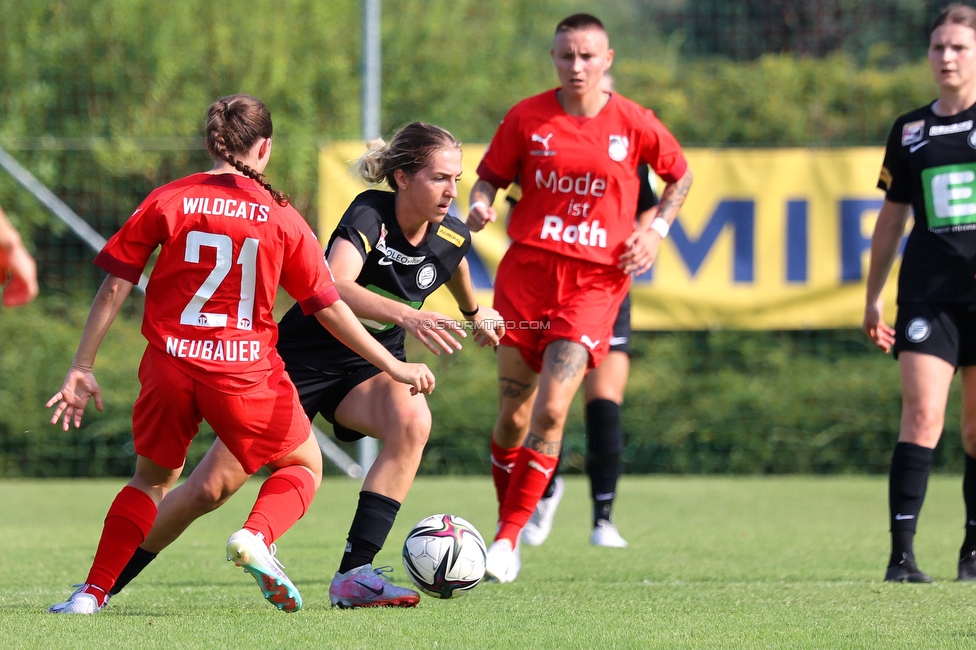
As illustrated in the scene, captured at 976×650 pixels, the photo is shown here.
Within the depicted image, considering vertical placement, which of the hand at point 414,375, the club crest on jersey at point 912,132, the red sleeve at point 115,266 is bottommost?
the hand at point 414,375

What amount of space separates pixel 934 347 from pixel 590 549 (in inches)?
79.2

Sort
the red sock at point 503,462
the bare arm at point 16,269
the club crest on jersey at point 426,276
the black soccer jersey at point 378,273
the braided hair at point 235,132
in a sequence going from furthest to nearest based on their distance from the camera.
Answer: the red sock at point 503,462 < the club crest on jersey at point 426,276 < the black soccer jersey at point 378,273 < the braided hair at point 235,132 < the bare arm at point 16,269

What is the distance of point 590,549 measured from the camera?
5.97 meters

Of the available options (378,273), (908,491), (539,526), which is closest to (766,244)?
(539,526)

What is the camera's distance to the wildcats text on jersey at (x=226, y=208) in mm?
3621

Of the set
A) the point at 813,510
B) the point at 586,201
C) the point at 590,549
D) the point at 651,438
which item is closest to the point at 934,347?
the point at 586,201

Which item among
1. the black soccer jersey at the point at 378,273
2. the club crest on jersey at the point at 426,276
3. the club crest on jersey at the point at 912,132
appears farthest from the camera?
the club crest on jersey at the point at 912,132

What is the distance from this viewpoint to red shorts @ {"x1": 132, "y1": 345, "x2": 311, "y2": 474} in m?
3.64

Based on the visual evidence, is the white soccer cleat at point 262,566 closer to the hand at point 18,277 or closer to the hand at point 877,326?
the hand at point 18,277

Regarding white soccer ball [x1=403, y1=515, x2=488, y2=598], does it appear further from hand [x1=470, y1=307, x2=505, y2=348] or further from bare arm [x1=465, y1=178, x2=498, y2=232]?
bare arm [x1=465, y1=178, x2=498, y2=232]

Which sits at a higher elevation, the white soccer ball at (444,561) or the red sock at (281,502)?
the red sock at (281,502)

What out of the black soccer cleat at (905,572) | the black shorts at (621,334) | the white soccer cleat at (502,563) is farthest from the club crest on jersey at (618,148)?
the black soccer cleat at (905,572)

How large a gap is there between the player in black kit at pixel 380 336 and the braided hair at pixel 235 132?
0.51 m

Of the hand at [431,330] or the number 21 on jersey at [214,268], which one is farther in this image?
the hand at [431,330]
